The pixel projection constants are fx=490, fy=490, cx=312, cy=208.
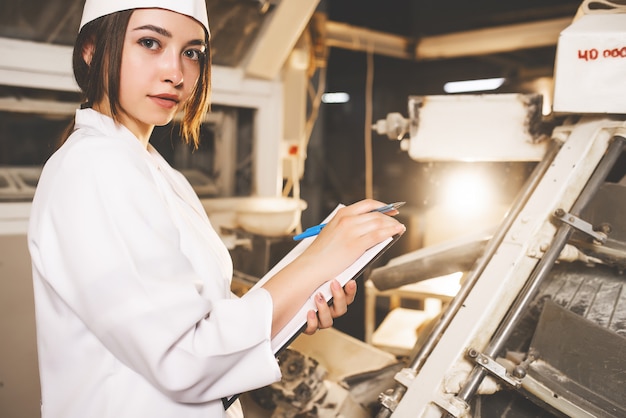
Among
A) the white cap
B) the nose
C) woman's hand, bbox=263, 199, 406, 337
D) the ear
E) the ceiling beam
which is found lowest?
woman's hand, bbox=263, 199, 406, 337

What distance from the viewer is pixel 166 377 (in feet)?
2.72

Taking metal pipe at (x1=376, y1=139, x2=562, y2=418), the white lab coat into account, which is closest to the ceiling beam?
metal pipe at (x1=376, y1=139, x2=562, y2=418)

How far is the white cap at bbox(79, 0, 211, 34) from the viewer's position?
3.15ft

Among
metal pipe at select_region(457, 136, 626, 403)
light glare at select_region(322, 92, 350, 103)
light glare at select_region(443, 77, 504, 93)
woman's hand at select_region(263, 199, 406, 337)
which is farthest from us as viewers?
light glare at select_region(322, 92, 350, 103)

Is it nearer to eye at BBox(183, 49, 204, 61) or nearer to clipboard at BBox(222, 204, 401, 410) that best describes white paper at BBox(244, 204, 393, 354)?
clipboard at BBox(222, 204, 401, 410)

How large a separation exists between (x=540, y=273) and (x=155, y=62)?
1020 millimetres

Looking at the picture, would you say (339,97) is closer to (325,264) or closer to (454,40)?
(454,40)

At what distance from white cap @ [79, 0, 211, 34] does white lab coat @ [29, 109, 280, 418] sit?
0.78 ft

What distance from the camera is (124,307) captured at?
81 centimetres

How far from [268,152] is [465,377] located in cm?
231

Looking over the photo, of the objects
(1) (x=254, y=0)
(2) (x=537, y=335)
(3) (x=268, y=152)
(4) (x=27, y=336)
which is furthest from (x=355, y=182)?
(2) (x=537, y=335)

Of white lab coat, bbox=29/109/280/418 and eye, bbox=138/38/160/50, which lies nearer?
white lab coat, bbox=29/109/280/418

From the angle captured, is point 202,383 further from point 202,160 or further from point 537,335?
point 202,160

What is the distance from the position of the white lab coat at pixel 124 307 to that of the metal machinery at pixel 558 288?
0.52 meters
